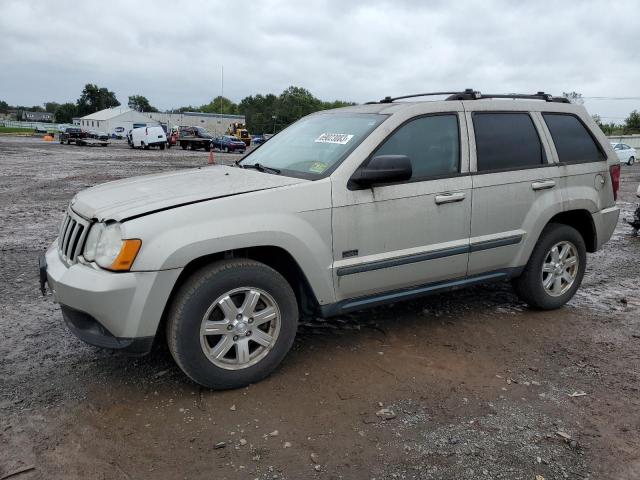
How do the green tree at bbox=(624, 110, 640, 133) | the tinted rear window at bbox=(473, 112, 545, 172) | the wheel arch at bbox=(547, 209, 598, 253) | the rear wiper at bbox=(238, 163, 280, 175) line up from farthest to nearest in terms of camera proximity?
1. the green tree at bbox=(624, 110, 640, 133)
2. the wheel arch at bbox=(547, 209, 598, 253)
3. the tinted rear window at bbox=(473, 112, 545, 172)
4. the rear wiper at bbox=(238, 163, 280, 175)

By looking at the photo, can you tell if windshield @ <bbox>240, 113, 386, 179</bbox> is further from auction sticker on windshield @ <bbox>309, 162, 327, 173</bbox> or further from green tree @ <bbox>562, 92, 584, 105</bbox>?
green tree @ <bbox>562, 92, 584, 105</bbox>

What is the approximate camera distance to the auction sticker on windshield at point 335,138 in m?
3.94

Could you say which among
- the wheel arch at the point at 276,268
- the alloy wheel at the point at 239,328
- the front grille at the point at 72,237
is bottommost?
the alloy wheel at the point at 239,328

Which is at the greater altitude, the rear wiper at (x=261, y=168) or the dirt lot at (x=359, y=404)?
the rear wiper at (x=261, y=168)

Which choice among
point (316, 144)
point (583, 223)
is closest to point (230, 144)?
point (583, 223)

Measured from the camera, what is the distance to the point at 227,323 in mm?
3328

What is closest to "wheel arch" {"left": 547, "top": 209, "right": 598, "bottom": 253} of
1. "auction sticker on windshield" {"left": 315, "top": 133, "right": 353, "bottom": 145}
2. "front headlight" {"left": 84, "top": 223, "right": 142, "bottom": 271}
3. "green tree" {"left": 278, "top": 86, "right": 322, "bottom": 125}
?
"auction sticker on windshield" {"left": 315, "top": 133, "right": 353, "bottom": 145}

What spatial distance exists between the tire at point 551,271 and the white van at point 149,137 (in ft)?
121

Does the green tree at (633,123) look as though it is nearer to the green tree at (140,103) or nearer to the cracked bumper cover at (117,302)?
the cracked bumper cover at (117,302)

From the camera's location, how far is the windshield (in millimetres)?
3826

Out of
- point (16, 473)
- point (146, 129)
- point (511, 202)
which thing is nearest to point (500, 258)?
point (511, 202)

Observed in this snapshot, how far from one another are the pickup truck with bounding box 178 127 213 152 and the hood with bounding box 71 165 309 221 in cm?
3780

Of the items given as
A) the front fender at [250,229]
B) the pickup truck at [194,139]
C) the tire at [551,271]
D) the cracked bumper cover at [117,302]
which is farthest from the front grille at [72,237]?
the pickup truck at [194,139]

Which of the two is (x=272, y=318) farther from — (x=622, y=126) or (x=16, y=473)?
(x=622, y=126)
